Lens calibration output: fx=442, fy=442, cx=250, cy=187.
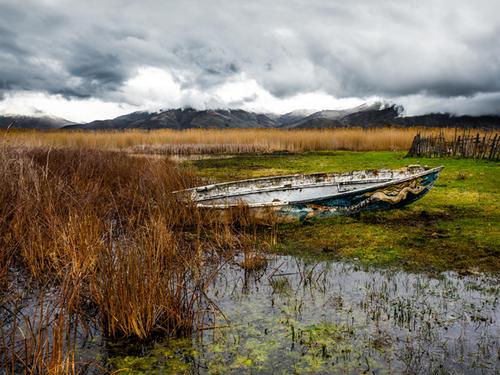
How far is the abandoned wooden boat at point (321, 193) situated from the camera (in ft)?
21.4

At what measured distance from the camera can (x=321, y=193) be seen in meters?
8.31

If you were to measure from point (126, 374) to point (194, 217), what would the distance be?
3.64 m

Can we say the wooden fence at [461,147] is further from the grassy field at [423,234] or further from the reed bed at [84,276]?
the reed bed at [84,276]

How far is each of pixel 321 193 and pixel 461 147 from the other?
35.2ft

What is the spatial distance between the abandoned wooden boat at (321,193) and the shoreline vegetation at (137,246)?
0.77ft

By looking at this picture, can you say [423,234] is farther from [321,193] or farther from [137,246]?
[137,246]

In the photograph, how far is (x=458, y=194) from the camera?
8.91 meters

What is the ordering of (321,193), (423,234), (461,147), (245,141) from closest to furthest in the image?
(423,234) < (321,193) < (461,147) < (245,141)

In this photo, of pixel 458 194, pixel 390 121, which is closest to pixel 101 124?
pixel 390 121

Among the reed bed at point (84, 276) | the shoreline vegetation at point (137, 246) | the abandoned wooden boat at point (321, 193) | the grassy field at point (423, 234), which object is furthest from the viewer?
the abandoned wooden boat at point (321, 193)

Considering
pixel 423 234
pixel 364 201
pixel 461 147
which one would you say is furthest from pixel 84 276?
pixel 461 147

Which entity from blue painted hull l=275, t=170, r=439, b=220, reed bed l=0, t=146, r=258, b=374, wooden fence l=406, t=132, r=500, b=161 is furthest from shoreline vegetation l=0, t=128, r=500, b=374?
wooden fence l=406, t=132, r=500, b=161

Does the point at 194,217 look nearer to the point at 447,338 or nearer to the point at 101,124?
the point at 447,338

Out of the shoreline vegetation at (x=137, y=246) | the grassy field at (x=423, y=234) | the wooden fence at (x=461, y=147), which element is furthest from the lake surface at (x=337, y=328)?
the wooden fence at (x=461, y=147)
